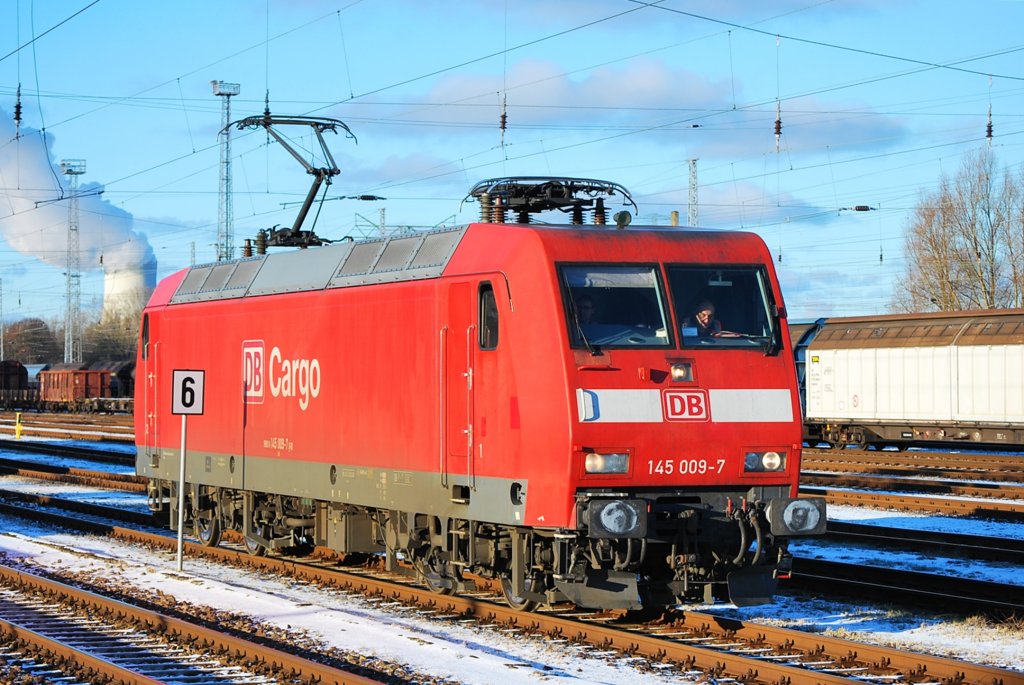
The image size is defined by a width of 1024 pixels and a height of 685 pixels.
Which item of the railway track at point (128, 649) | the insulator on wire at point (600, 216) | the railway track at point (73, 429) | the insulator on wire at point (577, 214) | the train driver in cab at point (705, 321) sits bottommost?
the railway track at point (128, 649)

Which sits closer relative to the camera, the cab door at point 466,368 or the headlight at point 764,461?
the headlight at point 764,461

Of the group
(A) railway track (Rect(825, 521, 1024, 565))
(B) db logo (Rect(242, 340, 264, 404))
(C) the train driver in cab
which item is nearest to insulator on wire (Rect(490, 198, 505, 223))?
(C) the train driver in cab

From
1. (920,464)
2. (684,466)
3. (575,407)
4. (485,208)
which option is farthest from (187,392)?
(920,464)

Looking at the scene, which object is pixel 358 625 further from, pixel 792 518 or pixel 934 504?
pixel 934 504

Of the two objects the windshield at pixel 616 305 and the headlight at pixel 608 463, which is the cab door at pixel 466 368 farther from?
the headlight at pixel 608 463

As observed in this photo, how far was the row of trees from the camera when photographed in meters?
114

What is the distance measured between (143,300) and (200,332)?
4014 inches

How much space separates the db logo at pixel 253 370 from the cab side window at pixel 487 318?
5.36 meters

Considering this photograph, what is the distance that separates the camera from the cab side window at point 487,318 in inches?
468

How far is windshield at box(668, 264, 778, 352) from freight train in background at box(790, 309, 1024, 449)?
77.3ft

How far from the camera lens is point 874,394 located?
1468 inches

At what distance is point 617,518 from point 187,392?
7.43 m

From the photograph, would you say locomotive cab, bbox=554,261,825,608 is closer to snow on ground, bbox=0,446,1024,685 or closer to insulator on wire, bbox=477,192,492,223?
snow on ground, bbox=0,446,1024,685

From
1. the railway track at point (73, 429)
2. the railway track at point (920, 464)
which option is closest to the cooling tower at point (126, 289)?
the railway track at point (73, 429)
